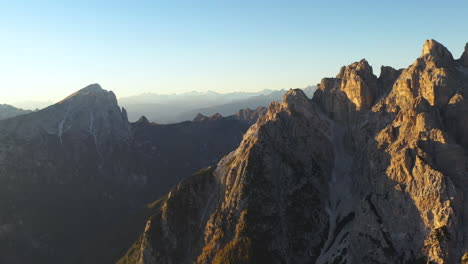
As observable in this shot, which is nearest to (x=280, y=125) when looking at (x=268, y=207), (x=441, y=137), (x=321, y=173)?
(x=321, y=173)

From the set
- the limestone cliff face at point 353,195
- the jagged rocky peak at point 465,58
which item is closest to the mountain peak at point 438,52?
the limestone cliff face at point 353,195

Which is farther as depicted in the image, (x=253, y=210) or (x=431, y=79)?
(x=253, y=210)

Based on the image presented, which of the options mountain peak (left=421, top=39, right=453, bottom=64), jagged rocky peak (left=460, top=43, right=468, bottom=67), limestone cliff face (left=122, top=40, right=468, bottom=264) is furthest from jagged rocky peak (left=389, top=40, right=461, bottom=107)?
jagged rocky peak (left=460, top=43, right=468, bottom=67)

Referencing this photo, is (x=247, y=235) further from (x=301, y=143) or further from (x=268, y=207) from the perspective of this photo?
(x=301, y=143)

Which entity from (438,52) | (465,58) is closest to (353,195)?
(438,52)

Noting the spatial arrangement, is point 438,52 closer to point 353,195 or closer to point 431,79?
point 431,79

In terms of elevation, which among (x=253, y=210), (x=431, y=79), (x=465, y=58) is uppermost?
(x=465, y=58)

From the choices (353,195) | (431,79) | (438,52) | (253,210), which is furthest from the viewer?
(438,52)

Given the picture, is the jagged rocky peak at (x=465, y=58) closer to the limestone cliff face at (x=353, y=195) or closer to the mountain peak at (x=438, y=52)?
the limestone cliff face at (x=353, y=195)

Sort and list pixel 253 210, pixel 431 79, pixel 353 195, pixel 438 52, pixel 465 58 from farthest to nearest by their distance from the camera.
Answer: pixel 465 58, pixel 438 52, pixel 353 195, pixel 253 210, pixel 431 79
